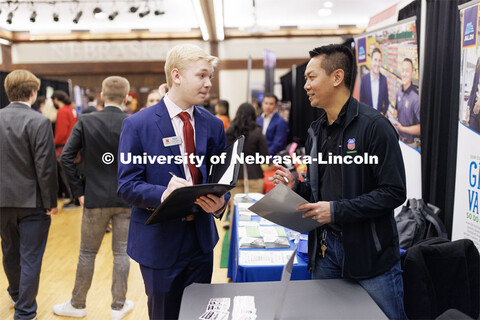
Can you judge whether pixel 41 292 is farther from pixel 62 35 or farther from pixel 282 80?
pixel 62 35

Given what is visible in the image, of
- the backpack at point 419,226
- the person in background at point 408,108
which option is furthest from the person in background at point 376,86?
the backpack at point 419,226

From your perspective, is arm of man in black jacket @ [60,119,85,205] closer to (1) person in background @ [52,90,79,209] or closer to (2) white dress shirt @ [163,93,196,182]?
(2) white dress shirt @ [163,93,196,182]

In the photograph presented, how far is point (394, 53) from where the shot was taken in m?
3.46

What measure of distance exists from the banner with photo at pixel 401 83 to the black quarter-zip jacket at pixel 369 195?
1.88 metres

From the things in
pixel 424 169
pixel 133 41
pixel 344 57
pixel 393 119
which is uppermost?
pixel 133 41

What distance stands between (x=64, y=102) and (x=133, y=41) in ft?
17.5

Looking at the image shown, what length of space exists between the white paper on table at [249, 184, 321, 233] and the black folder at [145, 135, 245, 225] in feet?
0.49

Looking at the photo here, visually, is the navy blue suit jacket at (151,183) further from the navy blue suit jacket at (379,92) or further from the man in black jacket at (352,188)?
the navy blue suit jacket at (379,92)

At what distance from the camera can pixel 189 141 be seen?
172 cm

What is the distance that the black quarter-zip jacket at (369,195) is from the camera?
1.50 meters

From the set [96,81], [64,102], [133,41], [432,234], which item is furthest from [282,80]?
[432,234]

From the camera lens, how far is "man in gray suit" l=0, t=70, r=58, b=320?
275 centimetres

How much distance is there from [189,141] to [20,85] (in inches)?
66.8

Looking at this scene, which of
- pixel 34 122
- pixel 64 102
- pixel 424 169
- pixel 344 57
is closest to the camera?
pixel 344 57
